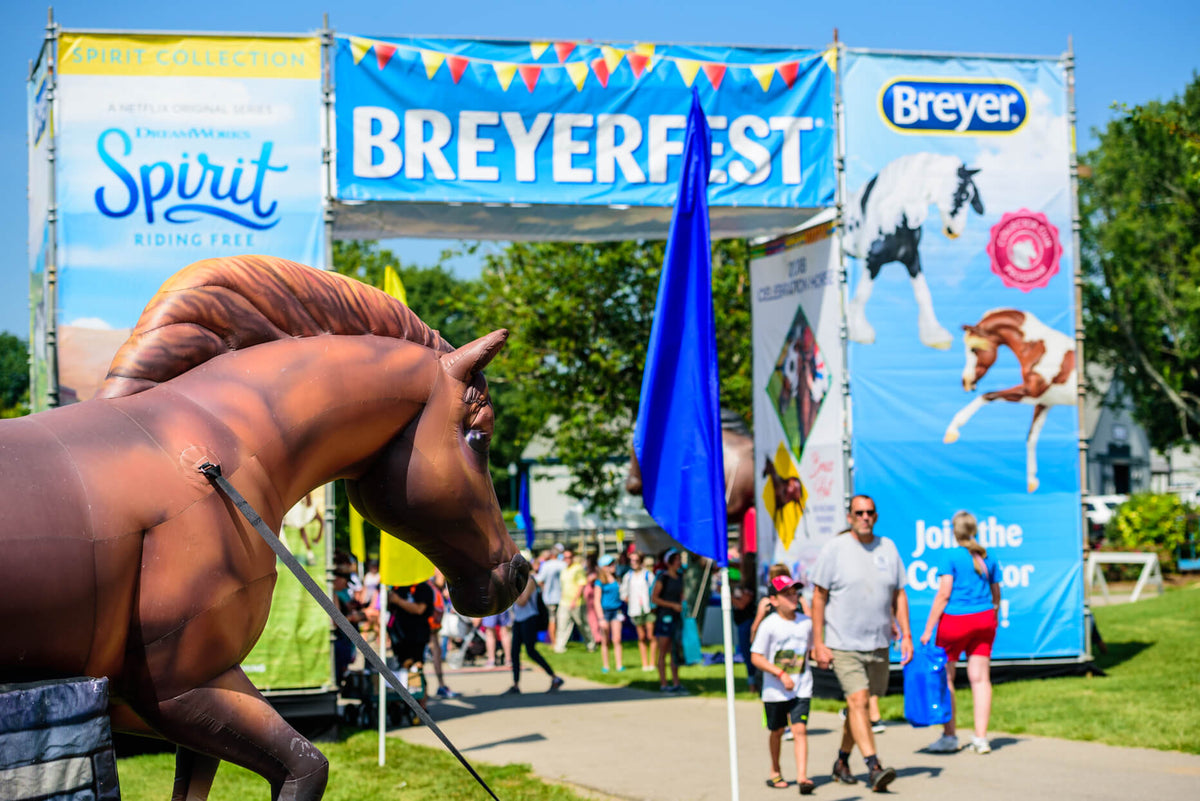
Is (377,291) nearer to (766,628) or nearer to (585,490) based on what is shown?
(766,628)

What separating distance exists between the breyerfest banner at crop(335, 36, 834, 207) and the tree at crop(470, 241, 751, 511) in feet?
36.0

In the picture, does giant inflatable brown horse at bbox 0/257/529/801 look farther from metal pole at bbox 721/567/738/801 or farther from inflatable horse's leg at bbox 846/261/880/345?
inflatable horse's leg at bbox 846/261/880/345

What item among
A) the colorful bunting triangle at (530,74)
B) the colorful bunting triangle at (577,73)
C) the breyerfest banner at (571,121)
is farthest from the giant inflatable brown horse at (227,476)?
the colorful bunting triangle at (577,73)

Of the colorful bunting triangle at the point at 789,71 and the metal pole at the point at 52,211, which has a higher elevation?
the colorful bunting triangle at the point at 789,71

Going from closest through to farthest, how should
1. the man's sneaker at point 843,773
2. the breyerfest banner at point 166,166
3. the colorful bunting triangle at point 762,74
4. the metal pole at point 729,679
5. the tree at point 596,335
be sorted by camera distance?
1. the metal pole at point 729,679
2. the man's sneaker at point 843,773
3. the breyerfest banner at point 166,166
4. the colorful bunting triangle at point 762,74
5. the tree at point 596,335

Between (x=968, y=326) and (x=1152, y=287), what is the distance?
30062 mm

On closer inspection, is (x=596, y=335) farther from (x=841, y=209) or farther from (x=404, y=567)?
(x=404, y=567)

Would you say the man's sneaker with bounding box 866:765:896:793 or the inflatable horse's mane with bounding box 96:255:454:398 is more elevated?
the inflatable horse's mane with bounding box 96:255:454:398

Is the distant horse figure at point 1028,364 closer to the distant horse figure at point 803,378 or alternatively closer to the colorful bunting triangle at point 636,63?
the distant horse figure at point 803,378

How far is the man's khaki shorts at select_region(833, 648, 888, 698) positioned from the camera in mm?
8367

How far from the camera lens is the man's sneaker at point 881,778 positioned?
8.09 m

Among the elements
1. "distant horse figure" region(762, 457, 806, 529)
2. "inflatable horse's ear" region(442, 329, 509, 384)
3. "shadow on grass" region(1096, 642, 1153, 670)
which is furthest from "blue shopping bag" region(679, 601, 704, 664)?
"inflatable horse's ear" region(442, 329, 509, 384)

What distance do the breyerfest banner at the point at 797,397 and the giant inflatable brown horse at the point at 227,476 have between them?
9074 mm

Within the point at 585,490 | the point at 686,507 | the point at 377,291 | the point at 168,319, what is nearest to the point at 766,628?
the point at 686,507
